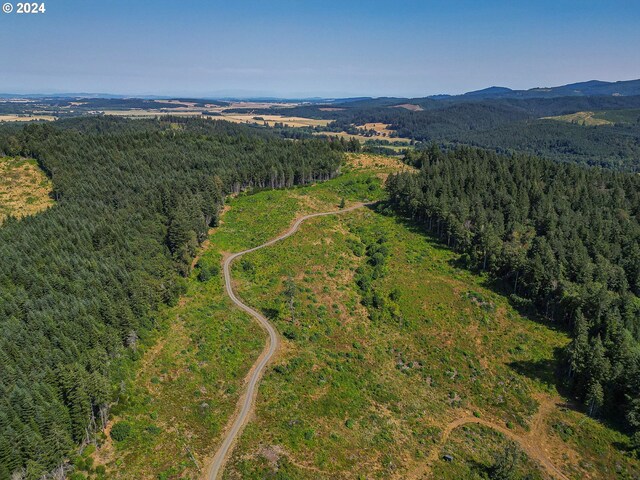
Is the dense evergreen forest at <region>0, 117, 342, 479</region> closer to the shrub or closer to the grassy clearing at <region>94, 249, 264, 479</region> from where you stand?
the shrub

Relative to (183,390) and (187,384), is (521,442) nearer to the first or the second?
(187,384)

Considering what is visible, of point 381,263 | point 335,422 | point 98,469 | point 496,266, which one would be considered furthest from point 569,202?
point 98,469

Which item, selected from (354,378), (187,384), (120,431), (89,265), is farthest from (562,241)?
(89,265)

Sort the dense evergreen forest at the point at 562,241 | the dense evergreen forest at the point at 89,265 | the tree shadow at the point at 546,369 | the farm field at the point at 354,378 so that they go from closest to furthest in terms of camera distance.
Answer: the dense evergreen forest at the point at 89,265 < the farm field at the point at 354,378 < the dense evergreen forest at the point at 562,241 < the tree shadow at the point at 546,369

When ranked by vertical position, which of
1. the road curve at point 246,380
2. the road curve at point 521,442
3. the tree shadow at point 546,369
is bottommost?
the road curve at point 521,442

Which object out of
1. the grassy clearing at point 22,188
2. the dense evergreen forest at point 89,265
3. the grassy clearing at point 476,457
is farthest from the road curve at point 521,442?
the grassy clearing at point 22,188

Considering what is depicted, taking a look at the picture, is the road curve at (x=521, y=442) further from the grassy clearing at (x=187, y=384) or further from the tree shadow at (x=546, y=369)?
the grassy clearing at (x=187, y=384)

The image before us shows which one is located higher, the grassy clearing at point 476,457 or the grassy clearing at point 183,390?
the grassy clearing at point 183,390

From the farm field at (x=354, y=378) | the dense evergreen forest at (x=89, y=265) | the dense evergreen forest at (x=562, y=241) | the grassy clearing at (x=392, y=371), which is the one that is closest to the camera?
the dense evergreen forest at (x=89, y=265)
